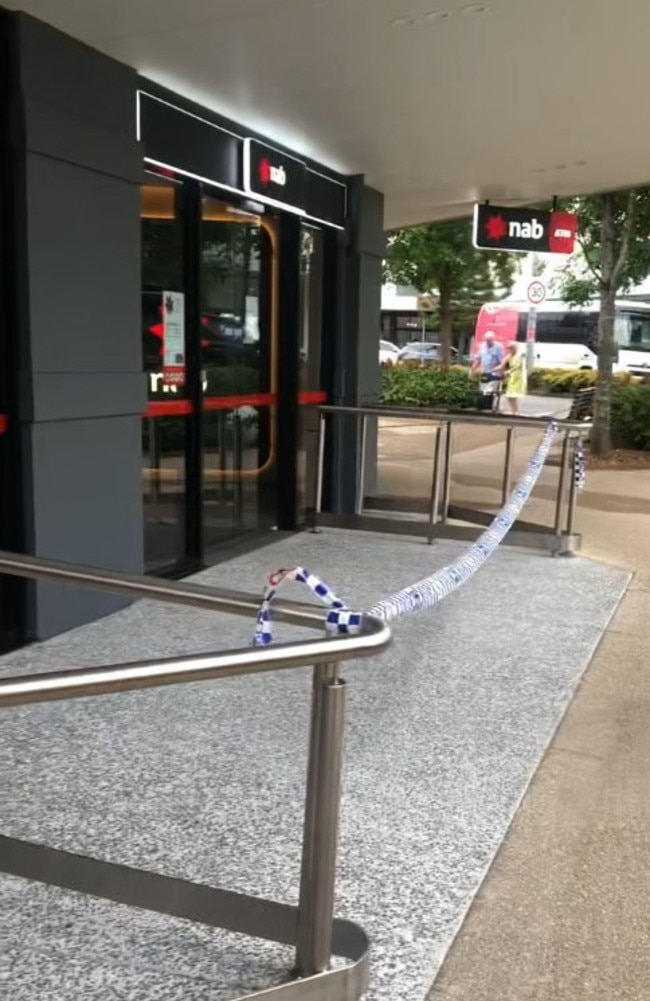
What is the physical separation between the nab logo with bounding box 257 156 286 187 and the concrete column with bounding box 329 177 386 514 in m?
1.49

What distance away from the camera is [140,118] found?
212 inches

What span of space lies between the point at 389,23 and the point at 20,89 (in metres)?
1.73

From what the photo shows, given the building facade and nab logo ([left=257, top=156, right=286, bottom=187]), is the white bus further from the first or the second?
nab logo ([left=257, top=156, right=286, bottom=187])

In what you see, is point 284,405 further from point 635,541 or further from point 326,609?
point 326,609

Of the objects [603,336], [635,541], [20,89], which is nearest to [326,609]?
[20,89]

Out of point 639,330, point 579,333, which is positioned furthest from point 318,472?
point 579,333

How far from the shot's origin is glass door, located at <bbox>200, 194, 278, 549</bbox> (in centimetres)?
659

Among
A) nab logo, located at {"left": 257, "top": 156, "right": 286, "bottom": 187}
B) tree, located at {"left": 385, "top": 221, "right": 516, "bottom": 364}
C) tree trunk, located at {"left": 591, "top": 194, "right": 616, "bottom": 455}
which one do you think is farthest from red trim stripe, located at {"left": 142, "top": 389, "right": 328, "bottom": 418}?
tree, located at {"left": 385, "top": 221, "right": 516, "bottom": 364}

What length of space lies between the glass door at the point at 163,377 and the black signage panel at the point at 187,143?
0.20m

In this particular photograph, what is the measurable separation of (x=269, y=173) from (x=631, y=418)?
9.62 metres

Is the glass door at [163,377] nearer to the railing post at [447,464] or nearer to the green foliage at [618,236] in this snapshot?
the railing post at [447,464]

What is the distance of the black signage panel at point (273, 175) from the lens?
Result: 6379 millimetres

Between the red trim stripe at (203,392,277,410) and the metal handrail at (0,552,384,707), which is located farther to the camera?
the red trim stripe at (203,392,277,410)

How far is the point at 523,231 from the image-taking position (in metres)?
9.25
